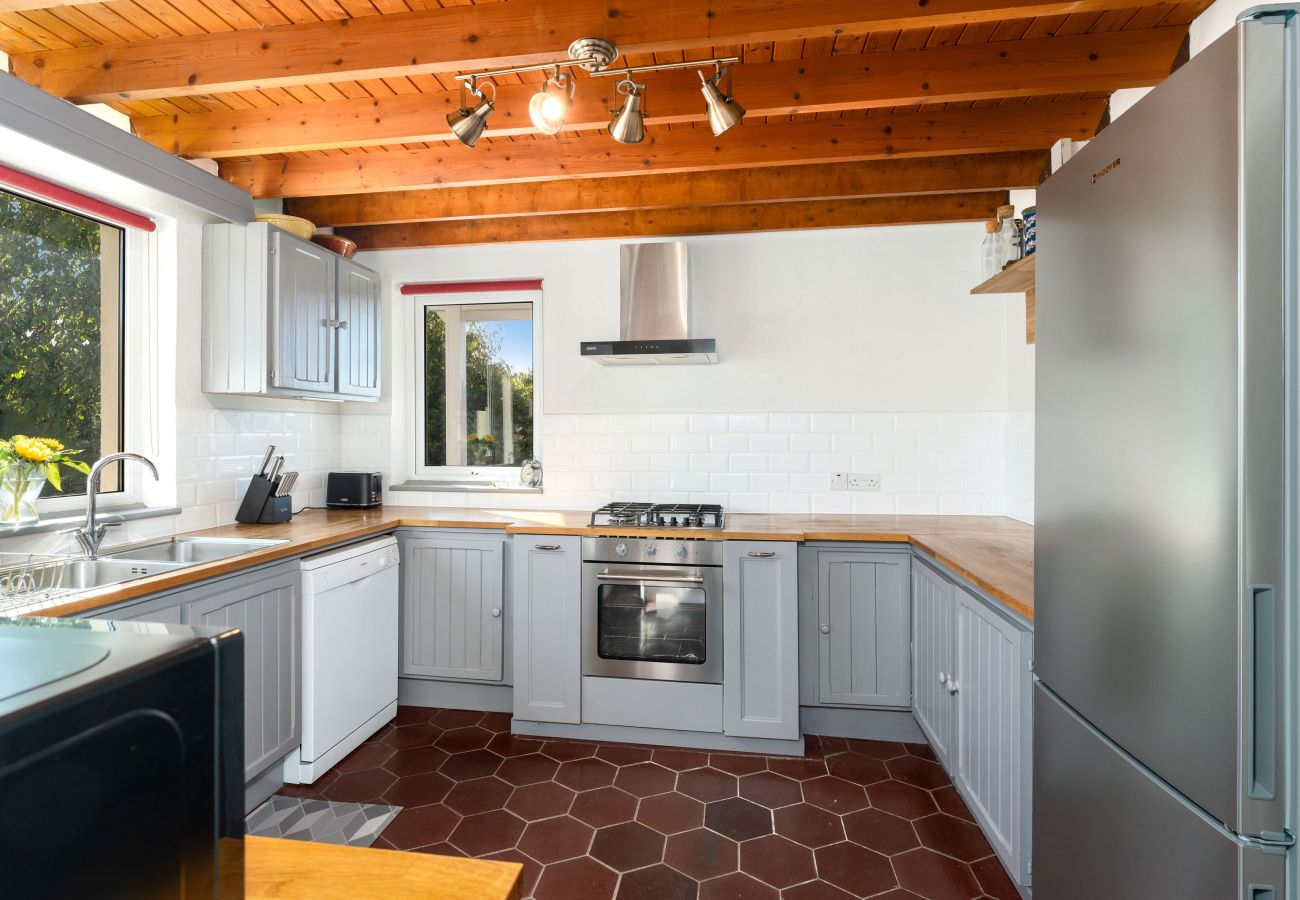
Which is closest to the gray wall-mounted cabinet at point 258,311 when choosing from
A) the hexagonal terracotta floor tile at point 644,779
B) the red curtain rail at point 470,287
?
the red curtain rail at point 470,287

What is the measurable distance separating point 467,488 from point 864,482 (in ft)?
7.19

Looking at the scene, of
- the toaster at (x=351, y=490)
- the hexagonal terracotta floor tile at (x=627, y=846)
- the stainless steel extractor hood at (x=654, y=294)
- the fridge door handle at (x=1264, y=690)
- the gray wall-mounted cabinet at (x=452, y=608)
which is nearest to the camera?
the fridge door handle at (x=1264, y=690)

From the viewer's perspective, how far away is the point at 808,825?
2.28 m

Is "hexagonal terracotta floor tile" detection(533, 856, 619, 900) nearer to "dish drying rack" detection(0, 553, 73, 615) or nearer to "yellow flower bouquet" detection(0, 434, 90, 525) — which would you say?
"dish drying rack" detection(0, 553, 73, 615)

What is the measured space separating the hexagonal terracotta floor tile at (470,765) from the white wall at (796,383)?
Answer: 135cm

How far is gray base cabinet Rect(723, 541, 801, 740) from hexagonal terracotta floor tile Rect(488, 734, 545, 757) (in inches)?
33.4

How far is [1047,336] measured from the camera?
1.42 meters

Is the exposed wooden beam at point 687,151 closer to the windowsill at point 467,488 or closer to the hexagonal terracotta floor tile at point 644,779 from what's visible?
the windowsill at point 467,488

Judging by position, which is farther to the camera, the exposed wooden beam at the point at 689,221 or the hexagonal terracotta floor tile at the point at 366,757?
the exposed wooden beam at the point at 689,221

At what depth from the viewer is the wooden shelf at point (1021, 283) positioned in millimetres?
2537

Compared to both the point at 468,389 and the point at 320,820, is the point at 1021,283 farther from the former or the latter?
the point at 320,820

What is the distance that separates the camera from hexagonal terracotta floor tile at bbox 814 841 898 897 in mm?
1969

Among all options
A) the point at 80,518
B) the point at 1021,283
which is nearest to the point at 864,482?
the point at 1021,283

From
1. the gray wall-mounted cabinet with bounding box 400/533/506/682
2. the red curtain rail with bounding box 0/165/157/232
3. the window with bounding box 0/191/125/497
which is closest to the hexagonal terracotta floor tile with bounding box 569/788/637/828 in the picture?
the gray wall-mounted cabinet with bounding box 400/533/506/682
